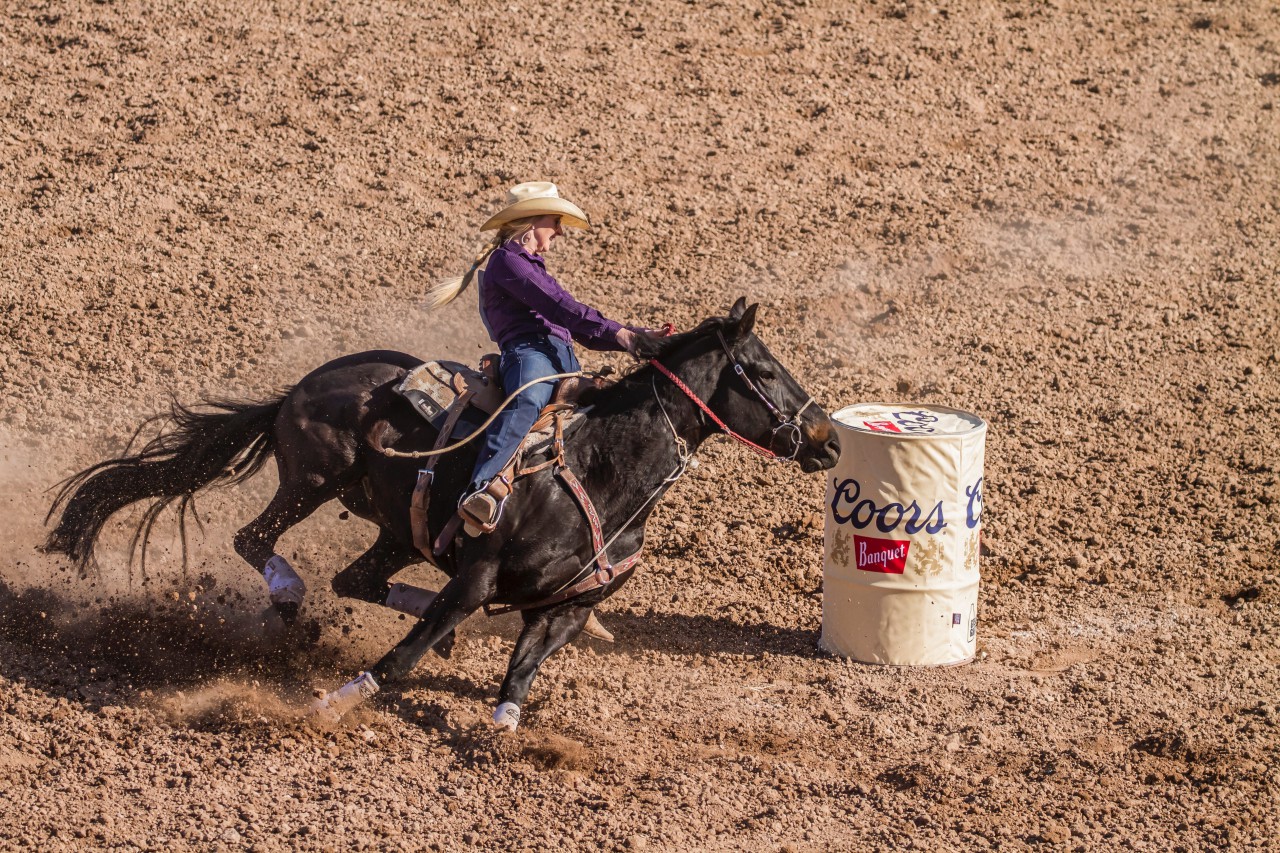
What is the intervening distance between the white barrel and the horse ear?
3.65 feet

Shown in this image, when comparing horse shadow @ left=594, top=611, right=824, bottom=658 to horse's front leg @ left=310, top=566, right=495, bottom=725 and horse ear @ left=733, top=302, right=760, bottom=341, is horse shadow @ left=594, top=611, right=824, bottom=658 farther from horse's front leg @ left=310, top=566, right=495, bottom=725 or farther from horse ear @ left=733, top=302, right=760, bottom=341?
horse ear @ left=733, top=302, right=760, bottom=341

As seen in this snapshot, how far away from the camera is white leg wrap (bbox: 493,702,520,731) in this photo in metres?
6.38

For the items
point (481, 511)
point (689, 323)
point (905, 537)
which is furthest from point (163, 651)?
point (689, 323)

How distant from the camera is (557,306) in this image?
639 cm

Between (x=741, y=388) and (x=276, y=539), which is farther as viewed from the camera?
(x=276, y=539)

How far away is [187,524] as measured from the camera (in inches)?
347

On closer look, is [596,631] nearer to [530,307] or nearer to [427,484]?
[427,484]

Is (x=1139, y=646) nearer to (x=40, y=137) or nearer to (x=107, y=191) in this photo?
(x=107, y=191)

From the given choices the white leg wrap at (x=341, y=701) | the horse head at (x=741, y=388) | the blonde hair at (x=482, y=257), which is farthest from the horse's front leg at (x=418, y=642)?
the blonde hair at (x=482, y=257)

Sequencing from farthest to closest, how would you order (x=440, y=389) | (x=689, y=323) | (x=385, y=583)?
(x=689, y=323)
(x=385, y=583)
(x=440, y=389)

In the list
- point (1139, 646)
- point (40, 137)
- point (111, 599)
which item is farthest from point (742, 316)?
point (40, 137)

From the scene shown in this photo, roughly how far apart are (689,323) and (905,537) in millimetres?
4295

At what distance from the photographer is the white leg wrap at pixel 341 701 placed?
6.23 metres

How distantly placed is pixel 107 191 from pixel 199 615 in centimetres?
614
